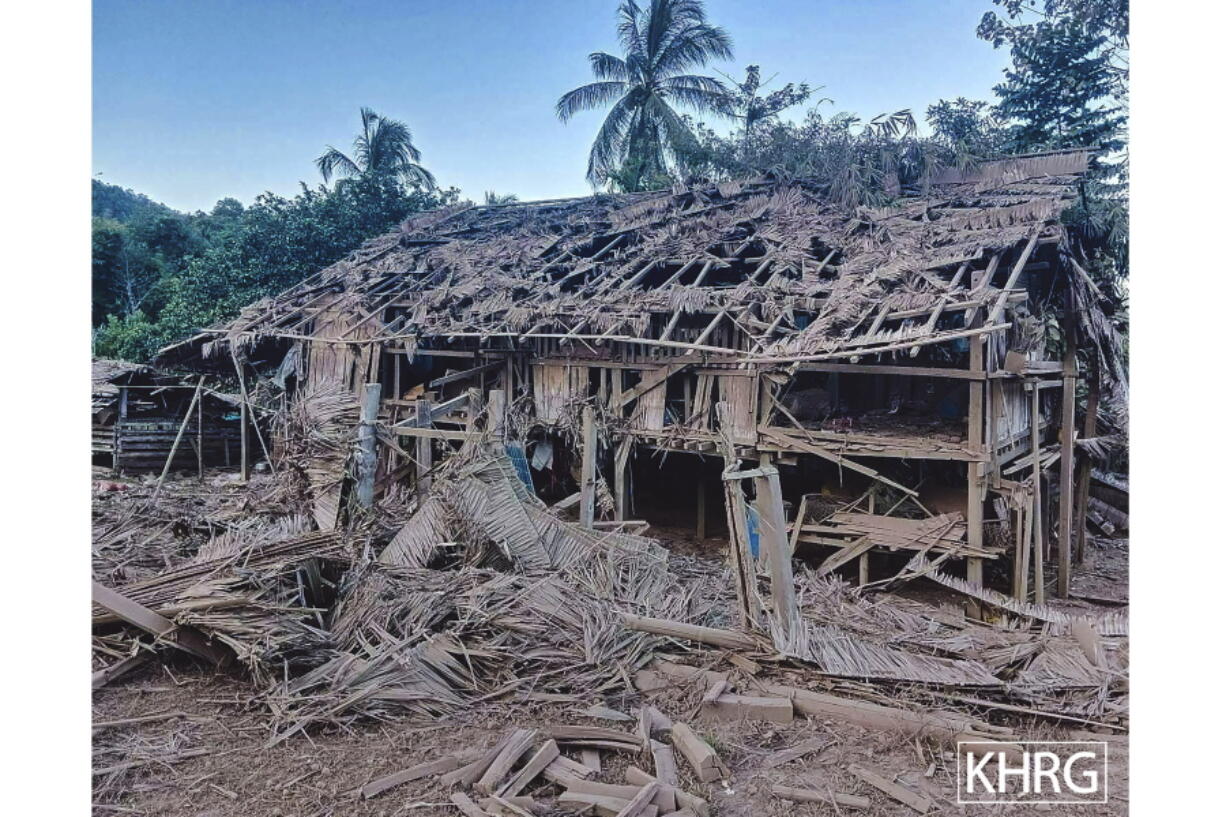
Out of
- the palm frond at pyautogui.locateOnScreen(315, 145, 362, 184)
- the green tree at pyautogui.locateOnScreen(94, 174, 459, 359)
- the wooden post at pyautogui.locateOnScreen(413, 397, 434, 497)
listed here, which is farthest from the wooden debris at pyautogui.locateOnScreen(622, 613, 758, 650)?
the palm frond at pyautogui.locateOnScreen(315, 145, 362, 184)

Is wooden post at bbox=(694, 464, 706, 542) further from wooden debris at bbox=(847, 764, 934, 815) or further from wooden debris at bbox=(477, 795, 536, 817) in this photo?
wooden debris at bbox=(477, 795, 536, 817)

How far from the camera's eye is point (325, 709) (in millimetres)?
4762

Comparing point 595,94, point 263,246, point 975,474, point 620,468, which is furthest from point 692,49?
point 263,246

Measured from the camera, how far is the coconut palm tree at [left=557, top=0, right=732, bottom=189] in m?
13.0

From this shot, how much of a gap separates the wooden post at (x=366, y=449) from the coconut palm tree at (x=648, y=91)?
7336 mm

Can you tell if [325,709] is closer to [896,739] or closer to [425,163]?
[896,739]

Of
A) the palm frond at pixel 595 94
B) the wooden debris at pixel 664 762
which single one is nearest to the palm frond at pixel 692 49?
the palm frond at pixel 595 94

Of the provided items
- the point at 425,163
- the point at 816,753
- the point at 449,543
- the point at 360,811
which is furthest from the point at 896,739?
the point at 425,163

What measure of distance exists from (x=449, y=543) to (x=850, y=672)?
3.54 meters

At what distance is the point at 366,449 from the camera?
23.9ft

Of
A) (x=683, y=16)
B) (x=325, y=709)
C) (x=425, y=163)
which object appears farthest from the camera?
(x=425, y=163)

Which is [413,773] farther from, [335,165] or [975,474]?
[335,165]

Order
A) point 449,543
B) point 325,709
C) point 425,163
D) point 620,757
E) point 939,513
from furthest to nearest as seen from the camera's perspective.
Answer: point 425,163, point 939,513, point 449,543, point 325,709, point 620,757

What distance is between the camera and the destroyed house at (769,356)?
29.2 ft
